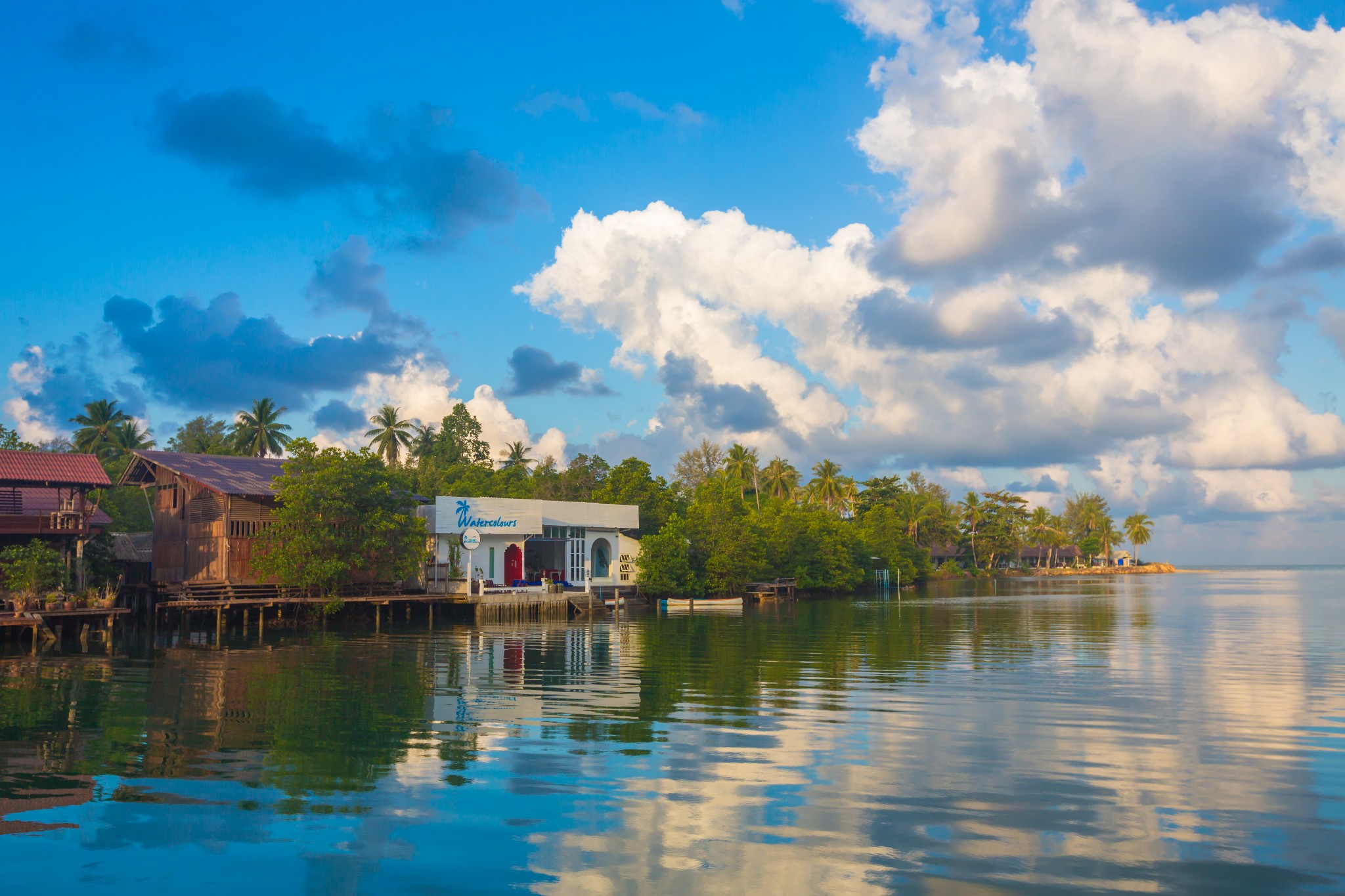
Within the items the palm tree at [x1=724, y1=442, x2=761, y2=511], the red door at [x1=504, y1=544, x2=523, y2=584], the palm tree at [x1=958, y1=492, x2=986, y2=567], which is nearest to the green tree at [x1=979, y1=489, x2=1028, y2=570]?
the palm tree at [x1=958, y1=492, x2=986, y2=567]

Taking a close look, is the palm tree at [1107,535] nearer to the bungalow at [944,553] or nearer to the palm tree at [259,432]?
the bungalow at [944,553]

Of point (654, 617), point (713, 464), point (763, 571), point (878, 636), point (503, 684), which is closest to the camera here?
point (503, 684)

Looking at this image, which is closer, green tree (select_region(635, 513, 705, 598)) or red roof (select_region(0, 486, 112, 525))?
red roof (select_region(0, 486, 112, 525))

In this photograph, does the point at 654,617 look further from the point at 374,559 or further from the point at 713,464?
the point at 713,464

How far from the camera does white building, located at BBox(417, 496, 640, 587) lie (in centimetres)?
4906

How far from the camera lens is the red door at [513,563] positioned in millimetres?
52938

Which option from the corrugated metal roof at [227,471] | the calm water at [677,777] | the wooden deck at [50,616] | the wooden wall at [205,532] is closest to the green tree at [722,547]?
the corrugated metal roof at [227,471]

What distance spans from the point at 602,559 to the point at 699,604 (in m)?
7.00

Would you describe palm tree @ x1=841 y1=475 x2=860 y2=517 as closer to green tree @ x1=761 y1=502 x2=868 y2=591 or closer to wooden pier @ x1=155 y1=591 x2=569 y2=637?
green tree @ x1=761 y1=502 x2=868 y2=591

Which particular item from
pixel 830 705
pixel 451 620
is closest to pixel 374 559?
pixel 451 620

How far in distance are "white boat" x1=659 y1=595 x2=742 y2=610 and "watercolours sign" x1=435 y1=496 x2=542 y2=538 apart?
10105mm

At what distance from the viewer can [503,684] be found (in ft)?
73.3

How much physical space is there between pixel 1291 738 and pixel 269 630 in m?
38.2

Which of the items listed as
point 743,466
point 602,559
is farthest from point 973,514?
point 602,559
